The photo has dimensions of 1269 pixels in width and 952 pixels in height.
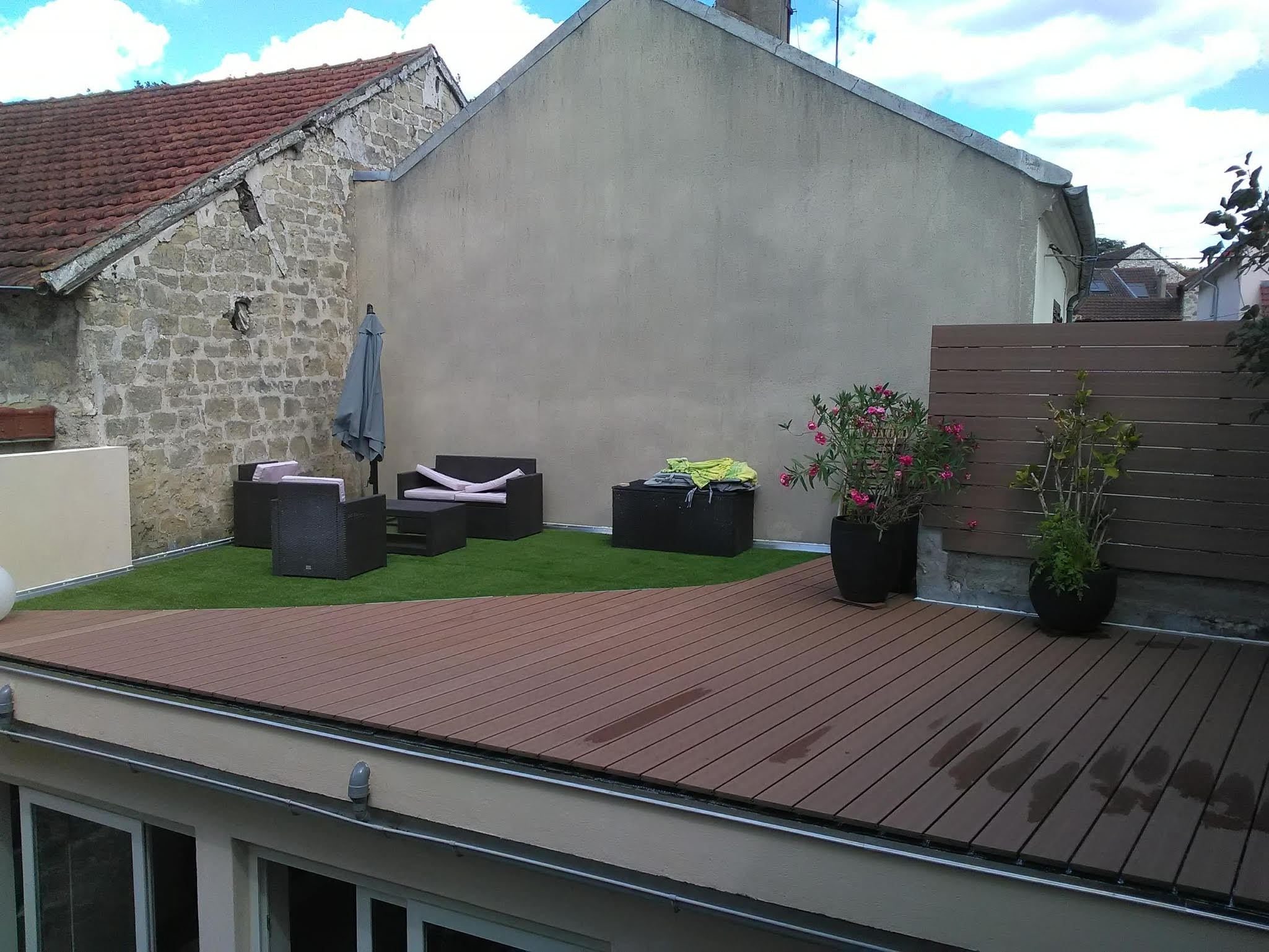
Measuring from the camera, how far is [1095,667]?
508 centimetres

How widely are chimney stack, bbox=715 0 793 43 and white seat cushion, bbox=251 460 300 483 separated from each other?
5.73m

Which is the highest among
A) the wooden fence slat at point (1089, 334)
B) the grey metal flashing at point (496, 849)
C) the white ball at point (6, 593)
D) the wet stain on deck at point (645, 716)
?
the wooden fence slat at point (1089, 334)

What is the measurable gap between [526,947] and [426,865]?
559 millimetres

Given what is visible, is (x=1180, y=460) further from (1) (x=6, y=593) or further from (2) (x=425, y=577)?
(1) (x=6, y=593)

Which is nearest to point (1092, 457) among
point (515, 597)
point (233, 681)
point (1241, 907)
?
point (1241, 907)

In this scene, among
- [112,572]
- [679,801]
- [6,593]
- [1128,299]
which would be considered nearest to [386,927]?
[679,801]

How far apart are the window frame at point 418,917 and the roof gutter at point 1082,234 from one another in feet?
20.3

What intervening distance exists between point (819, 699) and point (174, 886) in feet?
12.9

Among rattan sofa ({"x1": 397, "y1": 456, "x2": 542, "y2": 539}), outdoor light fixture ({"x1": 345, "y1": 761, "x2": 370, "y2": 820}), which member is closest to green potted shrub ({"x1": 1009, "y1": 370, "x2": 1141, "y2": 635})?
outdoor light fixture ({"x1": 345, "y1": 761, "x2": 370, "y2": 820})

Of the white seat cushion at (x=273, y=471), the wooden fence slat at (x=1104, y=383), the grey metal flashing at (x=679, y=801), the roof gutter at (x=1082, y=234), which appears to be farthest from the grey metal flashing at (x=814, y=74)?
the grey metal flashing at (x=679, y=801)

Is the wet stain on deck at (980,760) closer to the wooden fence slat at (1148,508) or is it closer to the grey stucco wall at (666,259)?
the wooden fence slat at (1148,508)

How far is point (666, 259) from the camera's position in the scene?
8.91 m

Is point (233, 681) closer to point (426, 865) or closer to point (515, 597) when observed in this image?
point (426, 865)

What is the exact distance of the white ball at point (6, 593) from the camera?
6.17m
